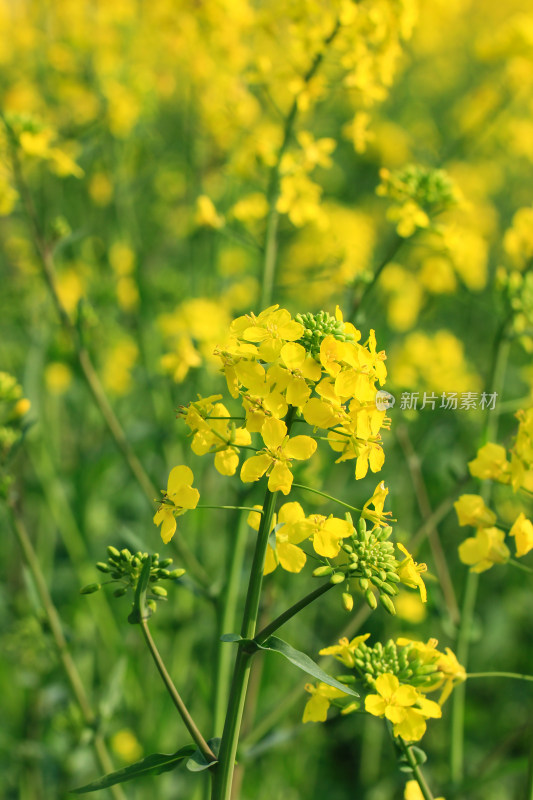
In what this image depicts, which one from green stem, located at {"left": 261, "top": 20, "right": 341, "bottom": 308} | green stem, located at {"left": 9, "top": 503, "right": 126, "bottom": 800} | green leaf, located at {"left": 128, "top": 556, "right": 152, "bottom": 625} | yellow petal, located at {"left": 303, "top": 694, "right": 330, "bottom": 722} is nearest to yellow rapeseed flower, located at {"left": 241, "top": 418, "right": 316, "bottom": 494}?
green leaf, located at {"left": 128, "top": 556, "right": 152, "bottom": 625}

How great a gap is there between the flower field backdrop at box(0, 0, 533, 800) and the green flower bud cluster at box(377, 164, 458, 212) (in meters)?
0.01

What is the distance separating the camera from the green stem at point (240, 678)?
1227 mm

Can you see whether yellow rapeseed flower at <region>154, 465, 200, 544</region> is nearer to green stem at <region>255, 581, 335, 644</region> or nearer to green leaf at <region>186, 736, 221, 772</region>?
green stem at <region>255, 581, 335, 644</region>

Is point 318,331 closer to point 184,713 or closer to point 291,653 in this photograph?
point 291,653

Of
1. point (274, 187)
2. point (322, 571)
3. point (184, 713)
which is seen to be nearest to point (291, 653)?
point (322, 571)

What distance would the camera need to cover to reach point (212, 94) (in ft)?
12.7

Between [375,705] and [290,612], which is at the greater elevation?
[290,612]

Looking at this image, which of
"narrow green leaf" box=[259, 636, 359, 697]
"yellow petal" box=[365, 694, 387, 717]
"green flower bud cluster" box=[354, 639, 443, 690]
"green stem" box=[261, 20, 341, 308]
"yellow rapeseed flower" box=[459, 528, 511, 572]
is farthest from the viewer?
"green stem" box=[261, 20, 341, 308]

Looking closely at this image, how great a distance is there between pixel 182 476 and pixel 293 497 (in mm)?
1850

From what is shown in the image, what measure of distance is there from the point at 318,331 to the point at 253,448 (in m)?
0.25

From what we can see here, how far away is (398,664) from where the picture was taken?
4.59ft

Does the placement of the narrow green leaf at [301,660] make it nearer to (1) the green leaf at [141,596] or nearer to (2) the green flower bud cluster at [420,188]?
(1) the green leaf at [141,596]

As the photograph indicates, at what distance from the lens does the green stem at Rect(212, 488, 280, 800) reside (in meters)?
1.23

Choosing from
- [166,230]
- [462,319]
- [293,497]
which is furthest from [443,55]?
[293,497]
